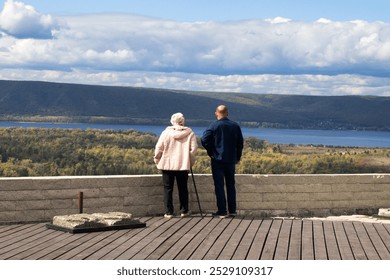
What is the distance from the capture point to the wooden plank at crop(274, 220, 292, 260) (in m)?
8.83

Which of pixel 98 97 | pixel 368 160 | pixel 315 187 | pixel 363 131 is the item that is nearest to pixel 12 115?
pixel 98 97

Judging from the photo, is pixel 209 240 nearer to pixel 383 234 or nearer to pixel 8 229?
pixel 383 234

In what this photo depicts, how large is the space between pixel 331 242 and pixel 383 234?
117 centimetres

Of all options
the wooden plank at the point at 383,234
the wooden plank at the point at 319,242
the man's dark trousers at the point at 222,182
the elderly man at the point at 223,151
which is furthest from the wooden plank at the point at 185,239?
the wooden plank at the point at 383,234

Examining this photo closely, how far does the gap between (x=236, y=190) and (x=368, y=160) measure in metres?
25.1

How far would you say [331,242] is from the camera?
9.87 meters

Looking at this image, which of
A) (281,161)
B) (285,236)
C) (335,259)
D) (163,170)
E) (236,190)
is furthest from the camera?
(281,161)

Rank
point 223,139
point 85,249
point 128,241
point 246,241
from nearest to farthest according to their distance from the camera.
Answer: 1. point 85,249
2. point 128,241
3. point 246,241
4. point 223,139

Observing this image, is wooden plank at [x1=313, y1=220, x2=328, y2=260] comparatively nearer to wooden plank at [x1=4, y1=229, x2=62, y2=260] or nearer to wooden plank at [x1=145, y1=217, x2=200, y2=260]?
wooden plank at [x1=145, y1=217, x2=200, y2=260]

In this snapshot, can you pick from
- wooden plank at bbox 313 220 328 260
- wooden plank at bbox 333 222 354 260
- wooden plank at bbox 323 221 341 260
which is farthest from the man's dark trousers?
wooden plank at bbox 333 222 354 260

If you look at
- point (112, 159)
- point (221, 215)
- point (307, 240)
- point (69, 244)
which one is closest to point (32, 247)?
point (69, 244)

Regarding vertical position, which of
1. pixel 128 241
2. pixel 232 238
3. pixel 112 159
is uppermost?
pixel 128 241

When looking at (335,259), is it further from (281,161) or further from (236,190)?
(281,161)
